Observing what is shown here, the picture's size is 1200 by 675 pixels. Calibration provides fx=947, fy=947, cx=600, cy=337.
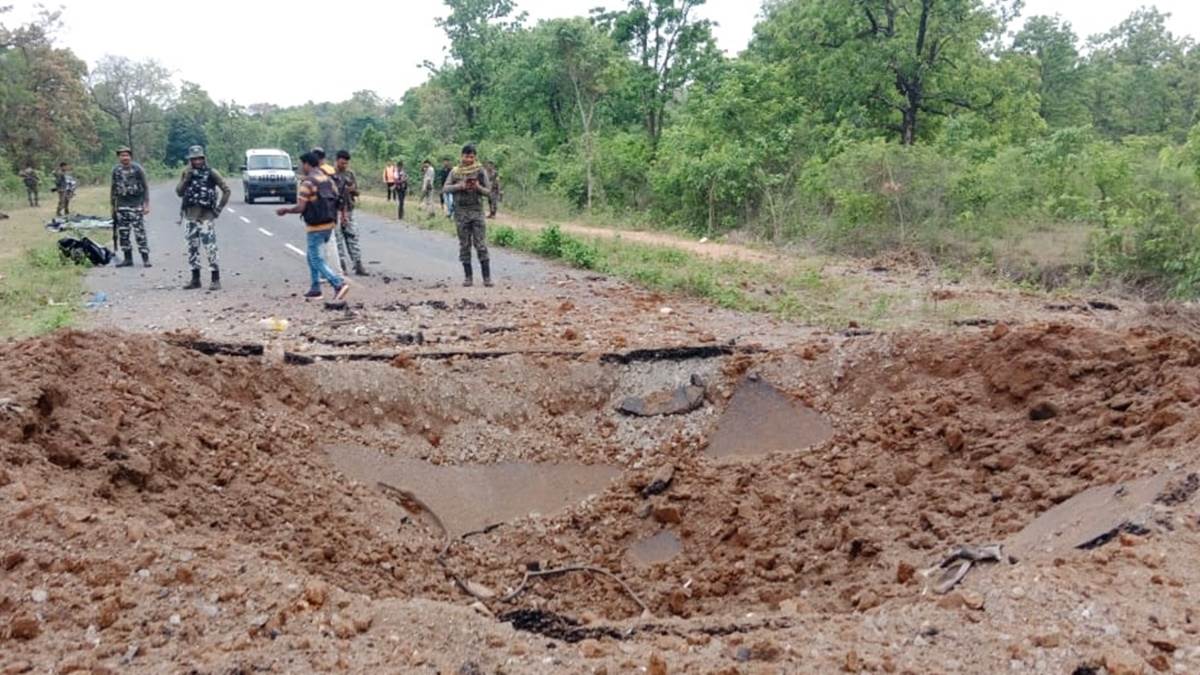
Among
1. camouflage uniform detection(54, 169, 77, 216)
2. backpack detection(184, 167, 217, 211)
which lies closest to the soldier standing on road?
backpack detection(184, 167, 217, 211)

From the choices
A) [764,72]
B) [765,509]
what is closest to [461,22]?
[764,72]

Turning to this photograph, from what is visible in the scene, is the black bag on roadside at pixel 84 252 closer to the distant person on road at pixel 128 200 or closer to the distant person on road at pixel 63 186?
the distant person on road at pixel 128 200

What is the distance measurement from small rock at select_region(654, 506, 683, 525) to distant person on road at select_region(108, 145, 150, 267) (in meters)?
8.29

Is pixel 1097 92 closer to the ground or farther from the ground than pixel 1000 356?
farther from the ground

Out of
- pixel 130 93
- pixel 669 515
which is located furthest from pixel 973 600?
pixel 130 93

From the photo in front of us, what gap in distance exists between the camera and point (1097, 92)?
34.1m

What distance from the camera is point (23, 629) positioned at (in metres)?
3.25

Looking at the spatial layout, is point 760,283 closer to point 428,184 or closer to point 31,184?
point 428,184

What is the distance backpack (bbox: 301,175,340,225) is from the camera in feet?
30.3

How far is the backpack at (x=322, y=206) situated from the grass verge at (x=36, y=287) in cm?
232

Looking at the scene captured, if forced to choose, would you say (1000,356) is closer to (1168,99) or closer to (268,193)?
(268,193)

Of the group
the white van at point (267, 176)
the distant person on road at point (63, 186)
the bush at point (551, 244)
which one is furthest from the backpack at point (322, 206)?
the white van at point (267, 176)

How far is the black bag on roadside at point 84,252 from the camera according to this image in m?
12.8

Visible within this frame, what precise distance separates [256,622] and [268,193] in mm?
26017
